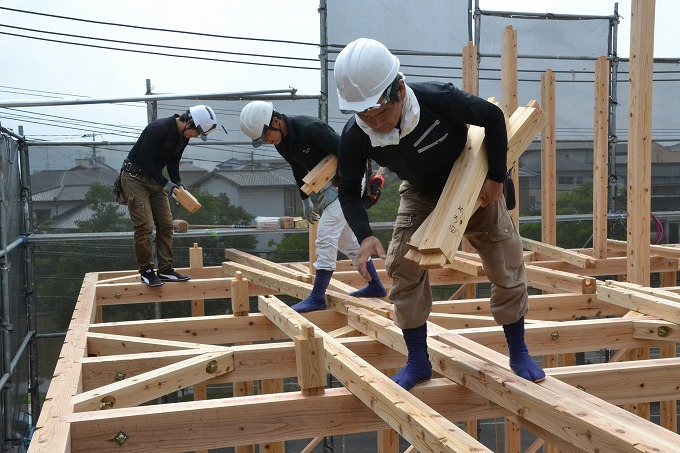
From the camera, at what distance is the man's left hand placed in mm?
2838

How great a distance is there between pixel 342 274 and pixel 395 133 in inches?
146

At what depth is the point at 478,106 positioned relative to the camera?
107 inches

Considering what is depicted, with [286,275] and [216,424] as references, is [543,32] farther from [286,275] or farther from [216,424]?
[216,424]

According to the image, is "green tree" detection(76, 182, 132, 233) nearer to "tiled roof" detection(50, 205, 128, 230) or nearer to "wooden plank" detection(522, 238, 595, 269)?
"tiled roof" detection(50, 205, 128, 230)

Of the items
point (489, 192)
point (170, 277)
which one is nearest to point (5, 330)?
point (170, 277)

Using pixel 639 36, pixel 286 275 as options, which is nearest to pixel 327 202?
pixel 286 275

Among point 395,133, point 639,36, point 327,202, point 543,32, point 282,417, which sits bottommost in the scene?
point 282,417

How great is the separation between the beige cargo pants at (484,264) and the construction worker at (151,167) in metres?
3.57

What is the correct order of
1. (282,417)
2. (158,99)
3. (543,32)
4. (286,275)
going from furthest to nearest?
(543,32)
(158,99)
(286,275)
(282,417)

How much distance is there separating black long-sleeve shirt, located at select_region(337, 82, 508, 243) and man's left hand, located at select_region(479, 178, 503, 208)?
0.9 inches

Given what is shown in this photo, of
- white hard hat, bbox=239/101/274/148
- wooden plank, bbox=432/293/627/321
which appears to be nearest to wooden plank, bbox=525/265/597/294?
wooden plank, bbox=432/293/627/321

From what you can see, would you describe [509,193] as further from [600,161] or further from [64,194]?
[64,194]

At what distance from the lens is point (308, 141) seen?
507cm

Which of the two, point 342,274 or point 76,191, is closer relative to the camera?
point 342,274
